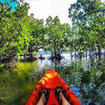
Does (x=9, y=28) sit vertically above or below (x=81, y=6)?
below

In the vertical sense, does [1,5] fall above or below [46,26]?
below

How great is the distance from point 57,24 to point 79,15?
32446mm

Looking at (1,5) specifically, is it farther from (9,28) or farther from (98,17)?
(98,17)

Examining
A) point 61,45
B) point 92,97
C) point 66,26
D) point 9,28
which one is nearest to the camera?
point 92,97

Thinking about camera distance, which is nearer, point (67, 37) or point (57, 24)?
point (57, 24)

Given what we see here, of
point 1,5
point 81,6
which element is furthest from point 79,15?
point 1,5

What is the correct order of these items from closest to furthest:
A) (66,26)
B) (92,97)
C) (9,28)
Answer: (92,97)
(9,28)
(66,26)

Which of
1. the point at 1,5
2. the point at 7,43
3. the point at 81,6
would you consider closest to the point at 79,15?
the point at 81,6

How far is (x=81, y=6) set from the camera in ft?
37.8

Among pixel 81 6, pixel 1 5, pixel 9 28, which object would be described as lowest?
pixel 9 28

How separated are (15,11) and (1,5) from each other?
9.13ft

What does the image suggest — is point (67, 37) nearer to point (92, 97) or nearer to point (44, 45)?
point (44, 45)

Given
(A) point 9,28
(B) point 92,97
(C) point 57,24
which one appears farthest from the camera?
(C) point 57,24

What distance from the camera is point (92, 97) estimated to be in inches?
286
